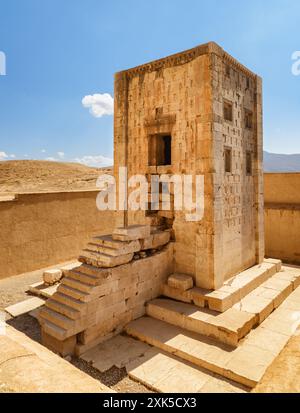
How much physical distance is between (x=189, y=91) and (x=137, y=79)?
196 cm

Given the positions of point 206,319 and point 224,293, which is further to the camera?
point 224,293

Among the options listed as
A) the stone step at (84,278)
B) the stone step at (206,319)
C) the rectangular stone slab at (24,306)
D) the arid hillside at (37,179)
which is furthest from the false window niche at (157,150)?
the arid hillside at (37,179)

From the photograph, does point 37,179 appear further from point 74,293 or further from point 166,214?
point 74,293

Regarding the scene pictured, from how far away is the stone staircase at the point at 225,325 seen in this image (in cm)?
523

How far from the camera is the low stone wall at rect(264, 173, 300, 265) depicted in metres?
12.0

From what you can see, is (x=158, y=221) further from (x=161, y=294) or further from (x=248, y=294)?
(x=248, y=294)

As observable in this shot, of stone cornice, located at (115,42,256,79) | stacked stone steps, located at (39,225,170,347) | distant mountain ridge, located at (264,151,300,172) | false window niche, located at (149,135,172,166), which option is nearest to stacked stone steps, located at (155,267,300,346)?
stacked stone steps, located at (39,225,170,347)

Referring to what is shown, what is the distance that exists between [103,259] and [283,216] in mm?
9084

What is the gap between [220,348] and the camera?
5609 mm

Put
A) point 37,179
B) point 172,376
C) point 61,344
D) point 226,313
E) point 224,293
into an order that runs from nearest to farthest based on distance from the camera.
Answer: point 172,376 → point 61,344 → point 226,313 → point 224,293 → point 37,179

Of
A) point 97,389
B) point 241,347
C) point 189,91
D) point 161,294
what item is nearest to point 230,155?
point 189,91

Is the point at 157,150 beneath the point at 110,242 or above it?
above

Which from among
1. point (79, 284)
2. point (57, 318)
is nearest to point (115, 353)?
point (57, 318)

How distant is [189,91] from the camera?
737 centimetres
